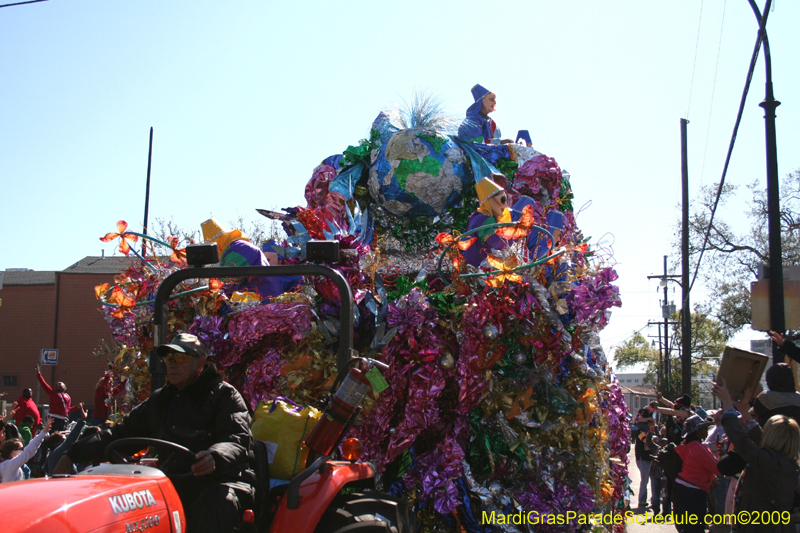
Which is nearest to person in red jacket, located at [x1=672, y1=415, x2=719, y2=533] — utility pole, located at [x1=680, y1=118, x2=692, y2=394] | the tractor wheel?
the tractor wheel

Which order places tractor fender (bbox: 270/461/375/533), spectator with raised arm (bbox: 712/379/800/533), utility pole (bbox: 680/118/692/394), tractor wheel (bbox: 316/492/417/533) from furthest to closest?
1. utility pole (bbox: 680/118/692/394)
2. spectator with raised arm (bbox: 712/379/800/533)
3. tractor wheel (bbox: 316/492/417/533)
4. tractor fender (bbox: 270/461/375/533)

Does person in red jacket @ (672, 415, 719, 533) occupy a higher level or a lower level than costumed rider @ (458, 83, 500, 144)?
lower

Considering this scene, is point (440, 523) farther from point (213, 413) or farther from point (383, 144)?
point (383, 144)

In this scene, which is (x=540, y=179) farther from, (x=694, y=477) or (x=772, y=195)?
(x=694, y=477)

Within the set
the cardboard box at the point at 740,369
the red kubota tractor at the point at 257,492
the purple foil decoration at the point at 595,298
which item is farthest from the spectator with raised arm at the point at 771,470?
the red kubota tractor at the point at 257,492

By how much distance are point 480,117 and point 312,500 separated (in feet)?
17.4

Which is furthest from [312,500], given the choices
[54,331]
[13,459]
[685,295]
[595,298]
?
[54,331]

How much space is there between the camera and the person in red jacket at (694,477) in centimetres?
641

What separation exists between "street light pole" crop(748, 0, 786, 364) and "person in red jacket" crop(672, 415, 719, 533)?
1668 millimetres

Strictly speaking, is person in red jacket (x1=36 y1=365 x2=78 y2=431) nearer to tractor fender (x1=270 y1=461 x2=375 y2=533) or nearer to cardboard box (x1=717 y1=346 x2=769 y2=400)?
tractor fender (x1=270 y1=461 x2=375 y2=533)

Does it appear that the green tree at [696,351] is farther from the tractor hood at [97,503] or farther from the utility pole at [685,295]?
the tractor hood at [97,503]

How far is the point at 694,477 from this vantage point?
254 inches

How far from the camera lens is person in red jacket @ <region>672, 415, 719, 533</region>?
641 cm

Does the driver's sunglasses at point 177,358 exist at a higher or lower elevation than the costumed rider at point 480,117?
lower
